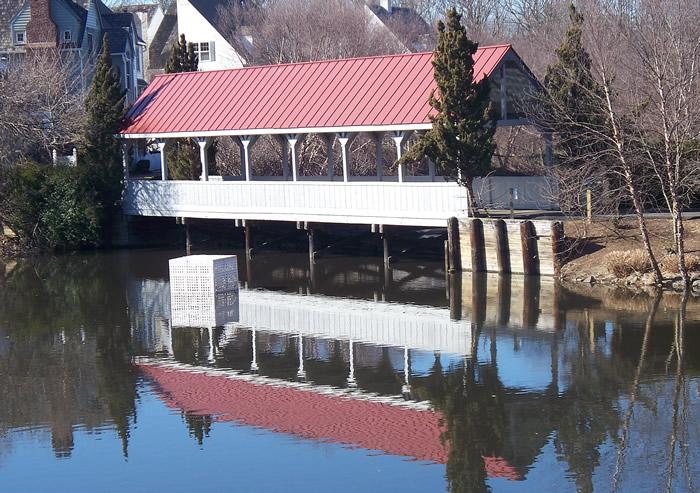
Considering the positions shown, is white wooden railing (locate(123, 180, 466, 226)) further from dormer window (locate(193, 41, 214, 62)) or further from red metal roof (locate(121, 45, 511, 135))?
dormer window (locate(193, 41, 214, 62))

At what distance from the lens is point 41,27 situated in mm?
57281

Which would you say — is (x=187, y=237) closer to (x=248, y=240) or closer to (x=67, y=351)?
(x=248, y=240)

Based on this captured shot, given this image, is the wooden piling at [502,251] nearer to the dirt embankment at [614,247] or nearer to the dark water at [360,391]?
the dark water at [360,391]

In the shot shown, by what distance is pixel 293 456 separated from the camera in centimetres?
1741

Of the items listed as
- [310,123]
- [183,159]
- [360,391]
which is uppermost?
[310,123]

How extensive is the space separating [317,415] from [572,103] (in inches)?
625

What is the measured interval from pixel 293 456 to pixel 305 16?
43937 millimetres

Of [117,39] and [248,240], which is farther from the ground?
[117,39]

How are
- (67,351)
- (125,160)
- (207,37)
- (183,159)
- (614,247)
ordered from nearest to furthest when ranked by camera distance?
(67,351)
(614,247)
(183,159)
(125,160)
(207,37)

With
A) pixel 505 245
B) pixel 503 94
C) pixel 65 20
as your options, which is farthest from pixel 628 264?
pixel 65 20

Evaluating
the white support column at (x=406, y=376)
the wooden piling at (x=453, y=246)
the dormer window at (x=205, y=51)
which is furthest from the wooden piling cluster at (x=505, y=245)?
the dormer window at (x=205, y=51)

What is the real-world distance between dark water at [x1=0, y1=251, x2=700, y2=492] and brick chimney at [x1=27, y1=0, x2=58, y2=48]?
2829 centimetres

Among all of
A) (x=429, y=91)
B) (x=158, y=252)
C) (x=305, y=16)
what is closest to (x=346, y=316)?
(x=429, y=91)

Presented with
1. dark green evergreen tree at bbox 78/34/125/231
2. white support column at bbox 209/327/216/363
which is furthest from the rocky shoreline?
dark green evergreen tree at bbox 78/34/125/231
